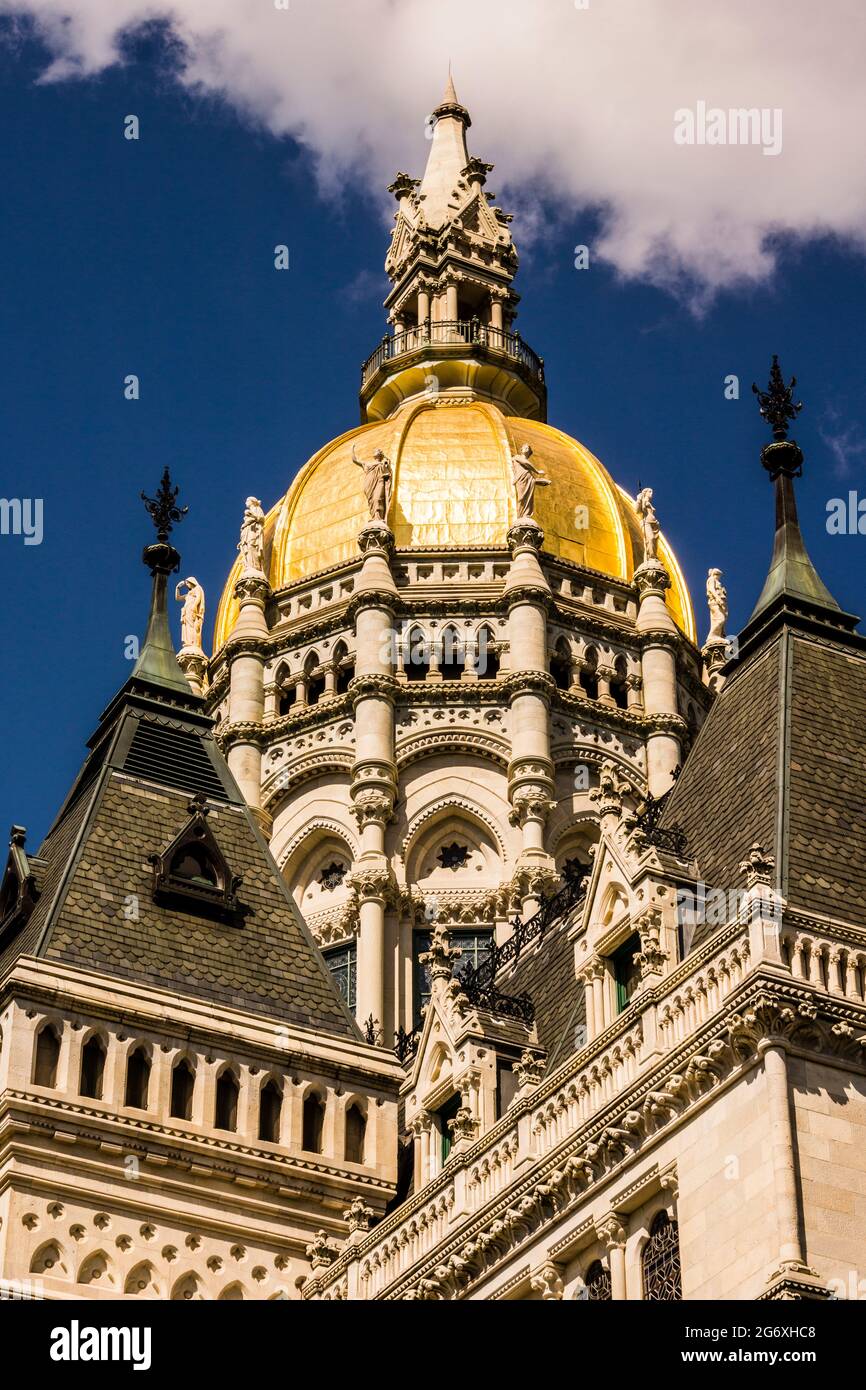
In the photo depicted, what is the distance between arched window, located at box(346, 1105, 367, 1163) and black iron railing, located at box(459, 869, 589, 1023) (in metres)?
2.82

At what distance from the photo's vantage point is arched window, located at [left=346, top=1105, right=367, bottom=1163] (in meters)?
48.2

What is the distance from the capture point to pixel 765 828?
1486 inches

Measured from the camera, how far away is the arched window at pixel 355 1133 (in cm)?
4825

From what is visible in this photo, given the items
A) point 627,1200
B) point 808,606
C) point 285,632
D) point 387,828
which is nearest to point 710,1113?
point 627,1200

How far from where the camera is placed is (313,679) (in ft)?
262

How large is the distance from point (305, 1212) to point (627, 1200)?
13126mm

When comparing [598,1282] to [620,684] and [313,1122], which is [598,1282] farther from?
[620,684]

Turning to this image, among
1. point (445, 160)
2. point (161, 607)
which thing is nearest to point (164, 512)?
point (161, 607)

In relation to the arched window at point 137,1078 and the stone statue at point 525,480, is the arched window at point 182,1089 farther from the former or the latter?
the stone statue at point 525,480

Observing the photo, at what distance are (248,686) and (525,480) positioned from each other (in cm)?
944

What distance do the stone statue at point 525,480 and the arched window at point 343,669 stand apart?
6132 millimetres

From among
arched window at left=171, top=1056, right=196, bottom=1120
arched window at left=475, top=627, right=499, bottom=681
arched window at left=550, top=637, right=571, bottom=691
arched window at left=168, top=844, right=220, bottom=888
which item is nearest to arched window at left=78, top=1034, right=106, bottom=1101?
arched window at left=171, top=1056, right=196, bottom=1120

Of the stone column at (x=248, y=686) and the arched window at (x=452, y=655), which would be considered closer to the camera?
the stone column at (x=248, y=686)

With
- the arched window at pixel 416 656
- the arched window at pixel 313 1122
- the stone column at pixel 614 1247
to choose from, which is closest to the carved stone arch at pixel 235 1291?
the arched window at pixel 313 1122
